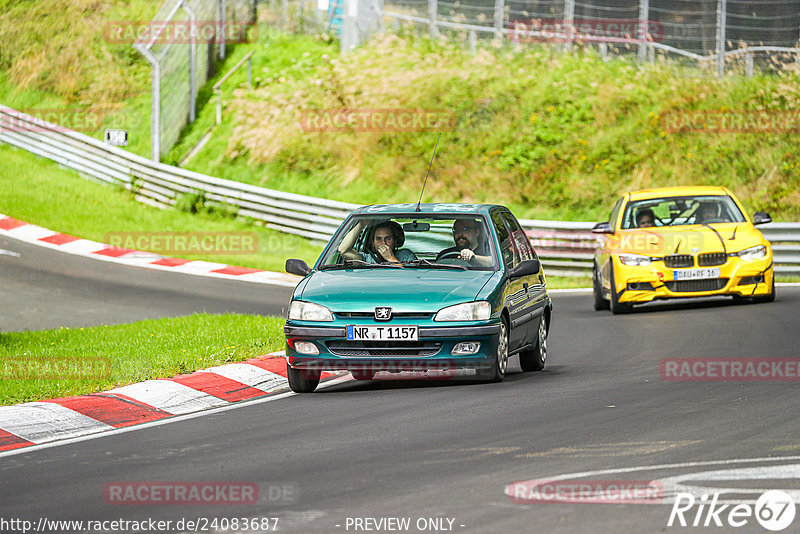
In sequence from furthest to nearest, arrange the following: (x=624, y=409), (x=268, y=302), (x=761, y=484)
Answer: (x=268, y=302)
(x=624, y=409)
(x=761, y=484)

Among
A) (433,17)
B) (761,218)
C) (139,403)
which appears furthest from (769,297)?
(433,17)

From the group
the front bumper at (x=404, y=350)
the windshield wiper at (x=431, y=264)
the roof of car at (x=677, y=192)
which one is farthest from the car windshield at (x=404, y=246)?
the roof of car at (x=677, y=192)

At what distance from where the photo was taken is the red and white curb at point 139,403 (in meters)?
8.88

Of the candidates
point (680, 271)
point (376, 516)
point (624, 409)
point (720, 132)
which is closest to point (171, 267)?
point (680, 271)

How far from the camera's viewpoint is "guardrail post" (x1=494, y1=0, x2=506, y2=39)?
3229 centimetres

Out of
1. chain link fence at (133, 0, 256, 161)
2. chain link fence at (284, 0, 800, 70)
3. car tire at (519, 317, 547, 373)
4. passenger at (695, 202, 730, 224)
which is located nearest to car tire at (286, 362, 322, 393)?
car tire at (519, 317, 547, 373)

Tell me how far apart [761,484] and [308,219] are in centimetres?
2143

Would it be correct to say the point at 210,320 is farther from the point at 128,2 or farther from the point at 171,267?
the point at 128,2

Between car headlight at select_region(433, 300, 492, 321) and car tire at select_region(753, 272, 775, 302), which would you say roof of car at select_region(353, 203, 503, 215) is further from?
car tire at select_region(753, 272, 775, 302)

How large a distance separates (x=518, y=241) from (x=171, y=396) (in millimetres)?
3746

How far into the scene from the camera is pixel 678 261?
1662cm

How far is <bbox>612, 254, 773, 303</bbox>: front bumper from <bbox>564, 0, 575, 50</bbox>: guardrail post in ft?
49.6

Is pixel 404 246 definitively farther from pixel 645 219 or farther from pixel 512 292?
pixel 645 219

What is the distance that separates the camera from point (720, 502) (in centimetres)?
618
